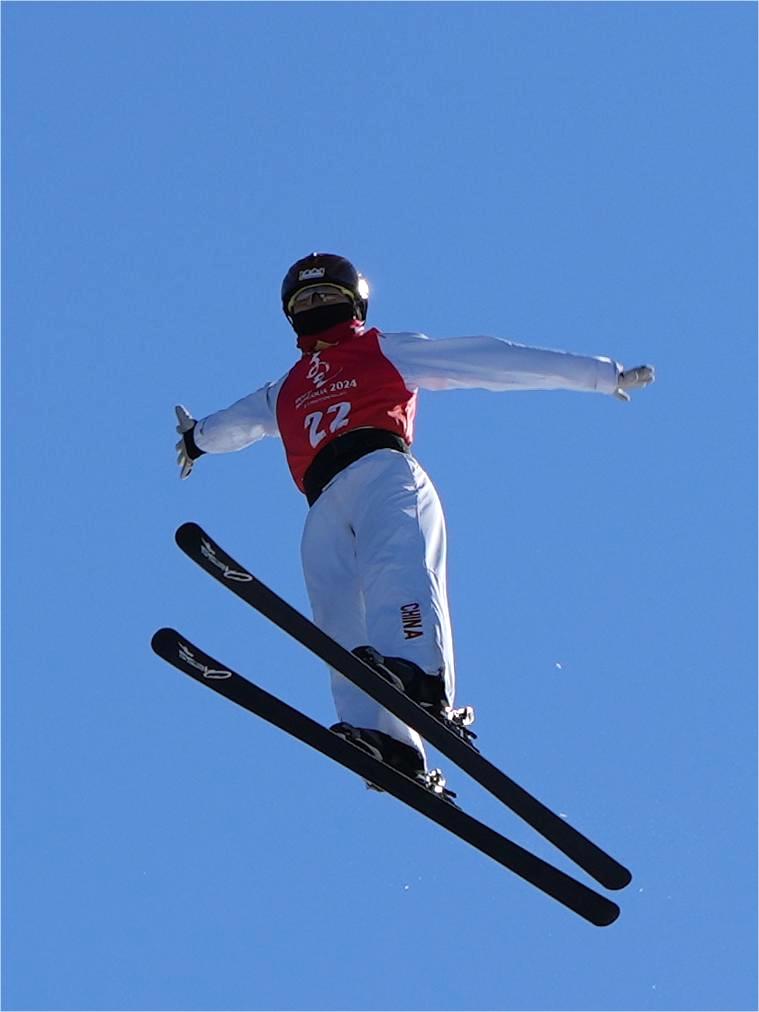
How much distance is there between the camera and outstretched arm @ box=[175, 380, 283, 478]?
516 inches

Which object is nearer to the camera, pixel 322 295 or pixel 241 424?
pixel 322 295

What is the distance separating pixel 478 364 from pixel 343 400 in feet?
2.20

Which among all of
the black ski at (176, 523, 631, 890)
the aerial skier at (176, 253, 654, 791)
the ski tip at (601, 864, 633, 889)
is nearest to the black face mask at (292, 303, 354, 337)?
the aerial skier at (176, 253, 654, 791)

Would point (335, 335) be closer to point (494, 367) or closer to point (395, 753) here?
point (494, 367)

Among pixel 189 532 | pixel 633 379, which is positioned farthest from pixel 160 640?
pixel 633 379

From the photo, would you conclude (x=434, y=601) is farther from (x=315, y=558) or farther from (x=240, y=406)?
(x=240, y=406)

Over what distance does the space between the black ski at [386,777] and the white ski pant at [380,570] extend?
0.35 meters

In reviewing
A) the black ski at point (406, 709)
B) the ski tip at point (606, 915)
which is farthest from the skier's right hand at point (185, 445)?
the ski tip at point (606, 915)

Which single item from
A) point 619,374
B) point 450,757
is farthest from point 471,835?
point 619,374

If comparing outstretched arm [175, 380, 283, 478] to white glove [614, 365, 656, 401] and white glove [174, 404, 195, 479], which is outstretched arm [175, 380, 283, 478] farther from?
white glove [614, 365, 656, 401]

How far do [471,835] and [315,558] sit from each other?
5.47 feet

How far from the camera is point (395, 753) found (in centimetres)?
1134

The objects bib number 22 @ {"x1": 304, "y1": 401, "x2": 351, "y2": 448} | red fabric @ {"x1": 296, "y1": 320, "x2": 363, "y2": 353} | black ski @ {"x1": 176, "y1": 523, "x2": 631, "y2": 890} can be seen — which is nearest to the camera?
black ski @ {"x1": 176, "y1": 523, "x2": 631, "y2": 890}

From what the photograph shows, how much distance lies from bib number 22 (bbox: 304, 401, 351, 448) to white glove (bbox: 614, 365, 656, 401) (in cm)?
130
